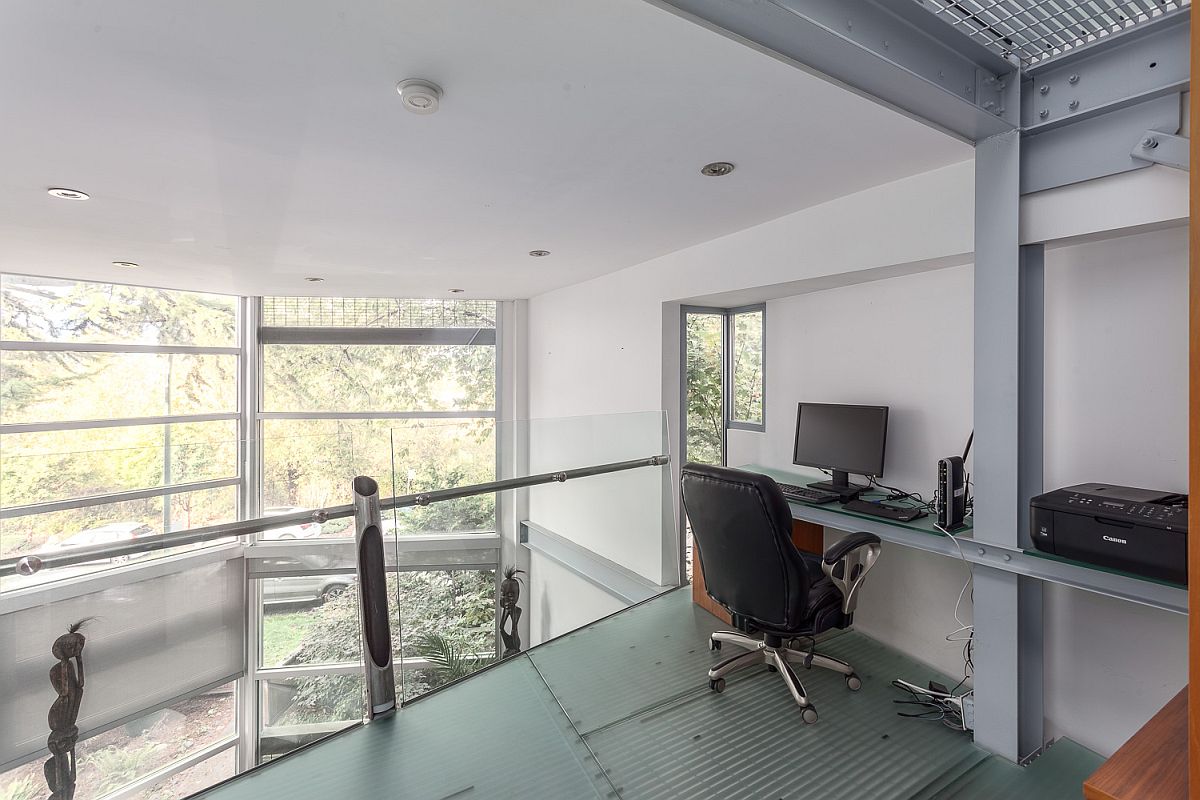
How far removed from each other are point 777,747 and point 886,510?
109cm

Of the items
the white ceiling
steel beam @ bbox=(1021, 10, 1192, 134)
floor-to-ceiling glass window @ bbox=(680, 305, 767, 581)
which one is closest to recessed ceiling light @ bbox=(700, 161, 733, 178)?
the white ceiling

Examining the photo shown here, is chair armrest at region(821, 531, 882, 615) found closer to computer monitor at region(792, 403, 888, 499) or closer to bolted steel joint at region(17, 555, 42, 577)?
computer monitor at region(792, 403, 888, 499)

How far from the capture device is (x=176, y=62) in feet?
4.90

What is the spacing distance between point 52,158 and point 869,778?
147 inches

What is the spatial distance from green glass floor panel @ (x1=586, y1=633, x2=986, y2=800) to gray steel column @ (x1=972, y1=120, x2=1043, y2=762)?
251mm

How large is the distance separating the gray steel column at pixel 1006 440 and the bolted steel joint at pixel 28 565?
3.07 metres

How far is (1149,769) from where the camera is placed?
109 centimetres

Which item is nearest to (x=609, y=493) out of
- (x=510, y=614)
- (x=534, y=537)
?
(x=534, y=537)

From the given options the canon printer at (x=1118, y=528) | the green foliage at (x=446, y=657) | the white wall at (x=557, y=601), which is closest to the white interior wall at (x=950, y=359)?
the canon printer at (x=1118, y=528)

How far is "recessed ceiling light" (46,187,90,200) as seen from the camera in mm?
2441

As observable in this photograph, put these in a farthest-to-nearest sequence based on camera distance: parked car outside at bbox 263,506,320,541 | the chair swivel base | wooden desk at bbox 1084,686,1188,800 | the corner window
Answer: the corner window → the chair swivel base → parked car outside at bbox 263,506,320,541 → wooden desk at bbox 1084,686,1188,800

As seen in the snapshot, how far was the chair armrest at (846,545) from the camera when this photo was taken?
7.68ft

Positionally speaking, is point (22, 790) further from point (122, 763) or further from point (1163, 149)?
point (1163, 149)

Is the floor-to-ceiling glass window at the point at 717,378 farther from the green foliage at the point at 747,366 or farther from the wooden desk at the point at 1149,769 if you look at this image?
the wooden desk at the point at 1149,769
